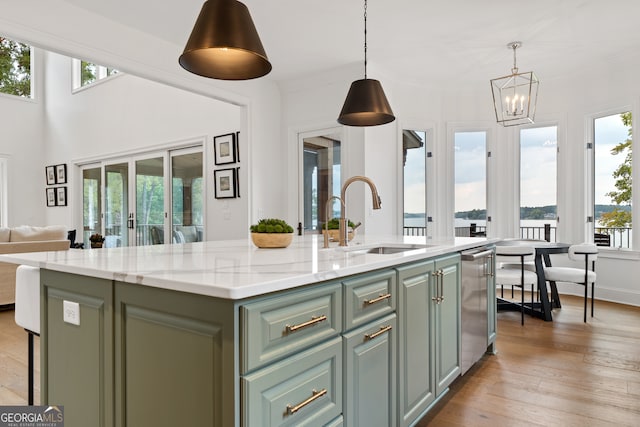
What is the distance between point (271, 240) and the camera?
220 cm

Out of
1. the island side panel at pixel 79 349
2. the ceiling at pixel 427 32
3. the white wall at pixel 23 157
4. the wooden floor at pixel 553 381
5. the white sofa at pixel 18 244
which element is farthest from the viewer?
the white wall at pixel 23 157

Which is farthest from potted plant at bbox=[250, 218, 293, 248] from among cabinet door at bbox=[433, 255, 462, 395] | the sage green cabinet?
cabinet door at bbox=[433, 255, 462, 395]

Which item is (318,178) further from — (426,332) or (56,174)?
(56,174)

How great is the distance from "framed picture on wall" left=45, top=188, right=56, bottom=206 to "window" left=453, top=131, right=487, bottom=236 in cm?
804

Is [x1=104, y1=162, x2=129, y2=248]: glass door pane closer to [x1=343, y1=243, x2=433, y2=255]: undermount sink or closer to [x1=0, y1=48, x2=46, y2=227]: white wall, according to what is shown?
[x1=0, y1=48, x2=46, y2=227]: white wall

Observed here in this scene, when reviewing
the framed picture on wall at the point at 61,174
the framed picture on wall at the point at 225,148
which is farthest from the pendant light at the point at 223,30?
the framed picture on wall at the point at 61,174

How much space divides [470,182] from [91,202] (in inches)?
277

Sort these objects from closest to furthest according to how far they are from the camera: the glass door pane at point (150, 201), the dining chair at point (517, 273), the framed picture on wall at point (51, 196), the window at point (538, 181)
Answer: the dining chair at point (517, 273)
the window at point (538, 181)
the glass door pane at point (150, 201)
the framed picture on wall at point (51, 196)

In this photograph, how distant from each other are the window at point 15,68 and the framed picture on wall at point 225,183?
20.7 ft

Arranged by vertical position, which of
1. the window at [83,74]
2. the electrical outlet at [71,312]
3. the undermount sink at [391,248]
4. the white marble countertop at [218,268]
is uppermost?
the window at [83,74]

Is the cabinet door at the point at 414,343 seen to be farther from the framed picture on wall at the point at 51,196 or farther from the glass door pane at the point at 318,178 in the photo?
the framed picture on wall at the point at 51,196

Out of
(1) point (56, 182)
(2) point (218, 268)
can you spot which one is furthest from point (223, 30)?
(1) point (56, 182)

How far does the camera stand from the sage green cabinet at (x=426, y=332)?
1.84 metres

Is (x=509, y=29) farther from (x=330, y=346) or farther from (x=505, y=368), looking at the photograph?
(x=330, y=346)
